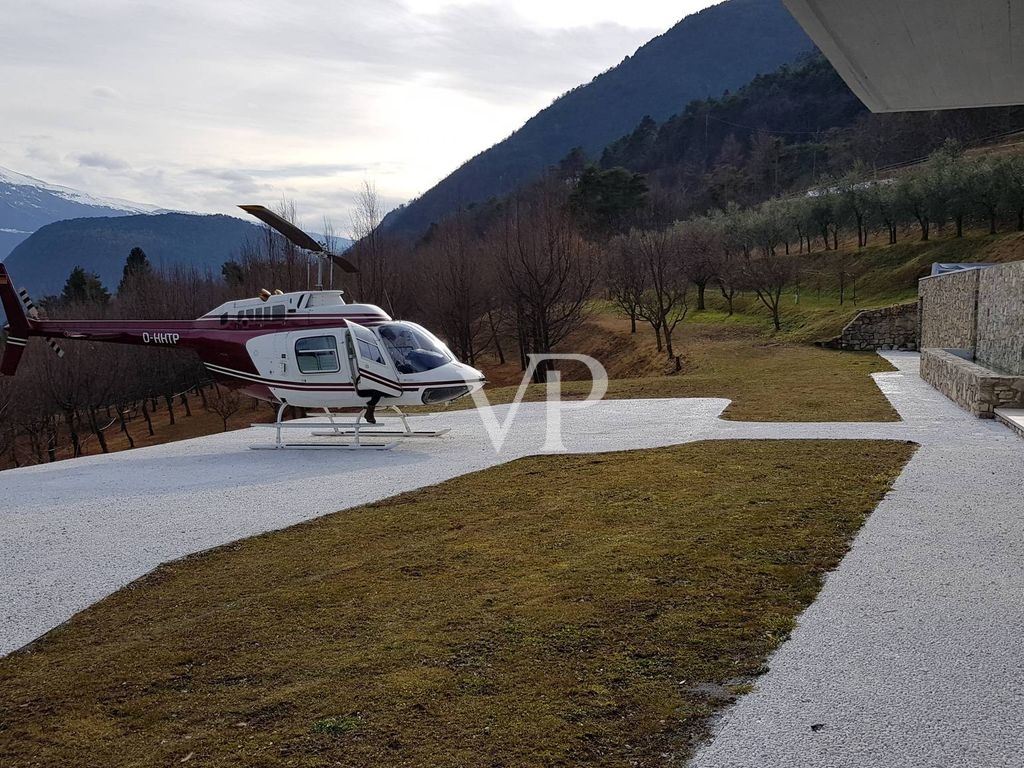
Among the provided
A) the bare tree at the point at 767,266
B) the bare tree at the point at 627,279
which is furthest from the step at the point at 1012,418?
the bare tree at the point at 627,279

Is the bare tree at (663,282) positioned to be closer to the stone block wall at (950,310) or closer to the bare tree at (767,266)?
the bare tree at (767,266)

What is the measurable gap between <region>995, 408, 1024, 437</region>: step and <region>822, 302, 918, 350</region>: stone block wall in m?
14.1

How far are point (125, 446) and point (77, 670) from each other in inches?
1281

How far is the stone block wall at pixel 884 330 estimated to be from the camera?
81.7 feet

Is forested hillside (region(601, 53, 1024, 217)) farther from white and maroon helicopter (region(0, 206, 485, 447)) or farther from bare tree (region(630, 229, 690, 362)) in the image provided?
white and maroon helicopter (region(0, 206, 485, 447))

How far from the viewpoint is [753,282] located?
36.8m

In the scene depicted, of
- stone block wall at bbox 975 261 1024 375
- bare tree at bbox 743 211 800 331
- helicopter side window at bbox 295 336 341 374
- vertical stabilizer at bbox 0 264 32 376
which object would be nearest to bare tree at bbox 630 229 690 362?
bare tree at bbox 743 211 800 331

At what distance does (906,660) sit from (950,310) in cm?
1638

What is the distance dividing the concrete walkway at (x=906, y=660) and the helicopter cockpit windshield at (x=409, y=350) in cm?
670

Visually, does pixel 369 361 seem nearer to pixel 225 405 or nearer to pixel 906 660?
pixel 906 660

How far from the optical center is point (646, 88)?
185m

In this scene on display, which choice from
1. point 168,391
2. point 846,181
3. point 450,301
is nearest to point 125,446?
point 168,391

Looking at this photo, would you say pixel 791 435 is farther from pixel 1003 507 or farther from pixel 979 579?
pixel 979 579

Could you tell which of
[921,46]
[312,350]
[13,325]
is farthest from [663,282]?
[921,46]
